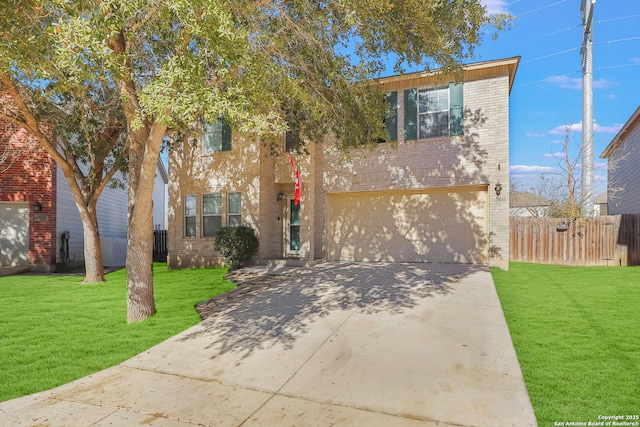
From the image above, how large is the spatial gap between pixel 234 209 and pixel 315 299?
234 inches

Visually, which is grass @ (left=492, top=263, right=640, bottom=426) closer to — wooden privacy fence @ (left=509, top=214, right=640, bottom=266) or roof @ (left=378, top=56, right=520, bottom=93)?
wooden privacy fence @ (left=509, top=214, right=640, bottom=266)

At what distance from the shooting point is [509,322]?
5543 mm

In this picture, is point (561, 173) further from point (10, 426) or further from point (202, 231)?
point (10, 426)

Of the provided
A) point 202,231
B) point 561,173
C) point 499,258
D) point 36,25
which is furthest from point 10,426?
point 561,173

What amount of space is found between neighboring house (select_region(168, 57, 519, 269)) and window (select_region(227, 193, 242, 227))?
0.03 metres

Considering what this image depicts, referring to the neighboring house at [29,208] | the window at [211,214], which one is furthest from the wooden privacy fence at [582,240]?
the neighboring house at [29,208]

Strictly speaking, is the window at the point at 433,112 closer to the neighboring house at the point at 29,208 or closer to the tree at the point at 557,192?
the tree at the point at 557,192

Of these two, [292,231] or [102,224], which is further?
[102,224]

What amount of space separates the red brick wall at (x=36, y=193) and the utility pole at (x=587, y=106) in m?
19.5

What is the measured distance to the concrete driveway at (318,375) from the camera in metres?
3.23

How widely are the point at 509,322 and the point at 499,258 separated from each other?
520 cm

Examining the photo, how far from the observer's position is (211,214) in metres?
12.5

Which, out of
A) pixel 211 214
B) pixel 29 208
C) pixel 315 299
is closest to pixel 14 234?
pixel 29 208

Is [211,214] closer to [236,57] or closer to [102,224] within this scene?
[102,224]
